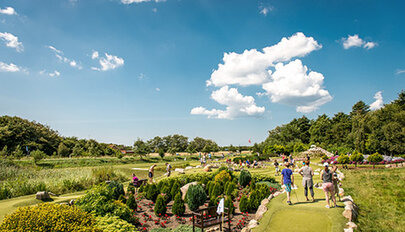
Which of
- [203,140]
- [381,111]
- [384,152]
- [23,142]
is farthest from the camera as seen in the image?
[203,140]

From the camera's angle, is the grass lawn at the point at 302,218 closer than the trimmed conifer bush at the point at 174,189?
Yes

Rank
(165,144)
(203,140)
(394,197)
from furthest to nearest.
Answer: (203,140) < (165,144) < (394,197)

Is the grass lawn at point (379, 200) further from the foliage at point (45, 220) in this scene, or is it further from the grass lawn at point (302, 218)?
the foliage at point (45, 220)

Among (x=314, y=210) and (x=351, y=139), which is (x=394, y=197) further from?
(x=351, y=139)

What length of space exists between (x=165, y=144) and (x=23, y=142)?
5160 centimetres

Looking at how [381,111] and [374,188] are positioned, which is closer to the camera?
[374,188]

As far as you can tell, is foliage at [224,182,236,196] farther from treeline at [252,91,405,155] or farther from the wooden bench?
treeline at [252,91,405,155]

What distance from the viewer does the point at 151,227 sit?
1030cm

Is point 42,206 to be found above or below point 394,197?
above

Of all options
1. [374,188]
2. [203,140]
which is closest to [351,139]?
[374,188]

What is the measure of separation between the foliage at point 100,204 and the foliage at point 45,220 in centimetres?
178

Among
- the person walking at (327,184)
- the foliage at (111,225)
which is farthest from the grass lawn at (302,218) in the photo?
the foliage at (111,225)

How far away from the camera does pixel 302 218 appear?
8.96 metres

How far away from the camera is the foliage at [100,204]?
812 centimetres
